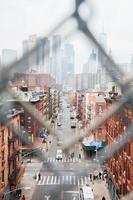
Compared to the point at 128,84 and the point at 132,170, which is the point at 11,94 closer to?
the point at 128,84

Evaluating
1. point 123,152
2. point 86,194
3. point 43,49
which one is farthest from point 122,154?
point 86,194

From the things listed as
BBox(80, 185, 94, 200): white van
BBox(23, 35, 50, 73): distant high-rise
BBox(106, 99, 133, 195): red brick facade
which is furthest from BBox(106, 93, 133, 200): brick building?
BBox(80, 185, 94, 200): white van

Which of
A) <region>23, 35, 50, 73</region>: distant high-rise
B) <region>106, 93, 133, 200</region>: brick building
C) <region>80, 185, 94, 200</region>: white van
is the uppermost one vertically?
<region>23, 35, 50, 73</region>: distant high-rise

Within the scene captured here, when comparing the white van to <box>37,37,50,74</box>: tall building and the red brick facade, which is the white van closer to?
the red brick facade

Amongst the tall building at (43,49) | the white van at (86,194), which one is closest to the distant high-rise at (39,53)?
the tall building at (43,49)

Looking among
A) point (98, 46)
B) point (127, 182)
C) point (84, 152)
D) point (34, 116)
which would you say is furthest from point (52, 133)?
point (84, 152)

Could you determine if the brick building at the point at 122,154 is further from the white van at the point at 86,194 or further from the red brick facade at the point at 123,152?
the white van at the point at 86,194

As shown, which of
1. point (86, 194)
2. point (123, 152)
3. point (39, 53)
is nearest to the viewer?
point (39, 53)

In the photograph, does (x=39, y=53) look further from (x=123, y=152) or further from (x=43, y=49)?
(x=123, y=152)

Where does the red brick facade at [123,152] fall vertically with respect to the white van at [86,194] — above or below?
above
